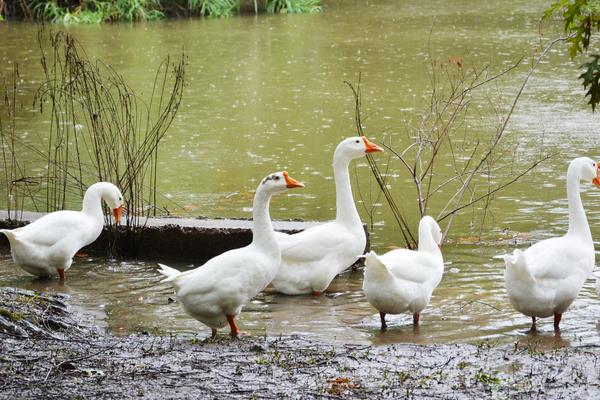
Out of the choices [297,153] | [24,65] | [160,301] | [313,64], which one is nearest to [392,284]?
[160,301]

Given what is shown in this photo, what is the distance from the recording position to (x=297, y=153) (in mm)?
14648

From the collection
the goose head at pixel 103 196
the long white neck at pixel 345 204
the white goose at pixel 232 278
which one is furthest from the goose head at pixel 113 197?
the white goose at pixel 232 278

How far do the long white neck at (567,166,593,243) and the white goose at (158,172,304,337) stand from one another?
2222 mm

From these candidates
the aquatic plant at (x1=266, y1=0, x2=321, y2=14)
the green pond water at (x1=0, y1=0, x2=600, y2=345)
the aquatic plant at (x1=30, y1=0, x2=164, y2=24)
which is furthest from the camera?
the aquatic plant at (x1=266, y1=0, x2=321, y2=14)

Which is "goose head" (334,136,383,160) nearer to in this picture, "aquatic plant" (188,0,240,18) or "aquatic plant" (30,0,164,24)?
"aquatic plant" (30,0,164,24)

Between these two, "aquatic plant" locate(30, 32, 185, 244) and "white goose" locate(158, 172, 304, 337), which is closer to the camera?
"white goose" locate(158, 172, 304, 337)

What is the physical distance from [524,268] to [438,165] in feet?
21.3

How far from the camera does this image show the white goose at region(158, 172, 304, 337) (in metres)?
7.00

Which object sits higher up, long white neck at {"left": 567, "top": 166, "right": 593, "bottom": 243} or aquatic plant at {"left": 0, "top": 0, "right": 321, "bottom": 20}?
long white neck at {"left": 567, "top": 166, "right": 593, "bottom": 243}

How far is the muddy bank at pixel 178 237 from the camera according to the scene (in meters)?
9.69

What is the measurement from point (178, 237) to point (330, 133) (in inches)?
254

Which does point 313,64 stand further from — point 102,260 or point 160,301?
point 160,301

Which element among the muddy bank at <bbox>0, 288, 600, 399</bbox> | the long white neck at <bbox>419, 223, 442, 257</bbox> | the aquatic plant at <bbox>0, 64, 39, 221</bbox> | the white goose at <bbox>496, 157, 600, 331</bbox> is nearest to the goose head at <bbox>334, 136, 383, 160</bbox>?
the long white neck at <bbox>419, 223, 442, 257</bbox>

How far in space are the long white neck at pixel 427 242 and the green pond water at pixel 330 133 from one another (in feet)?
1.56
